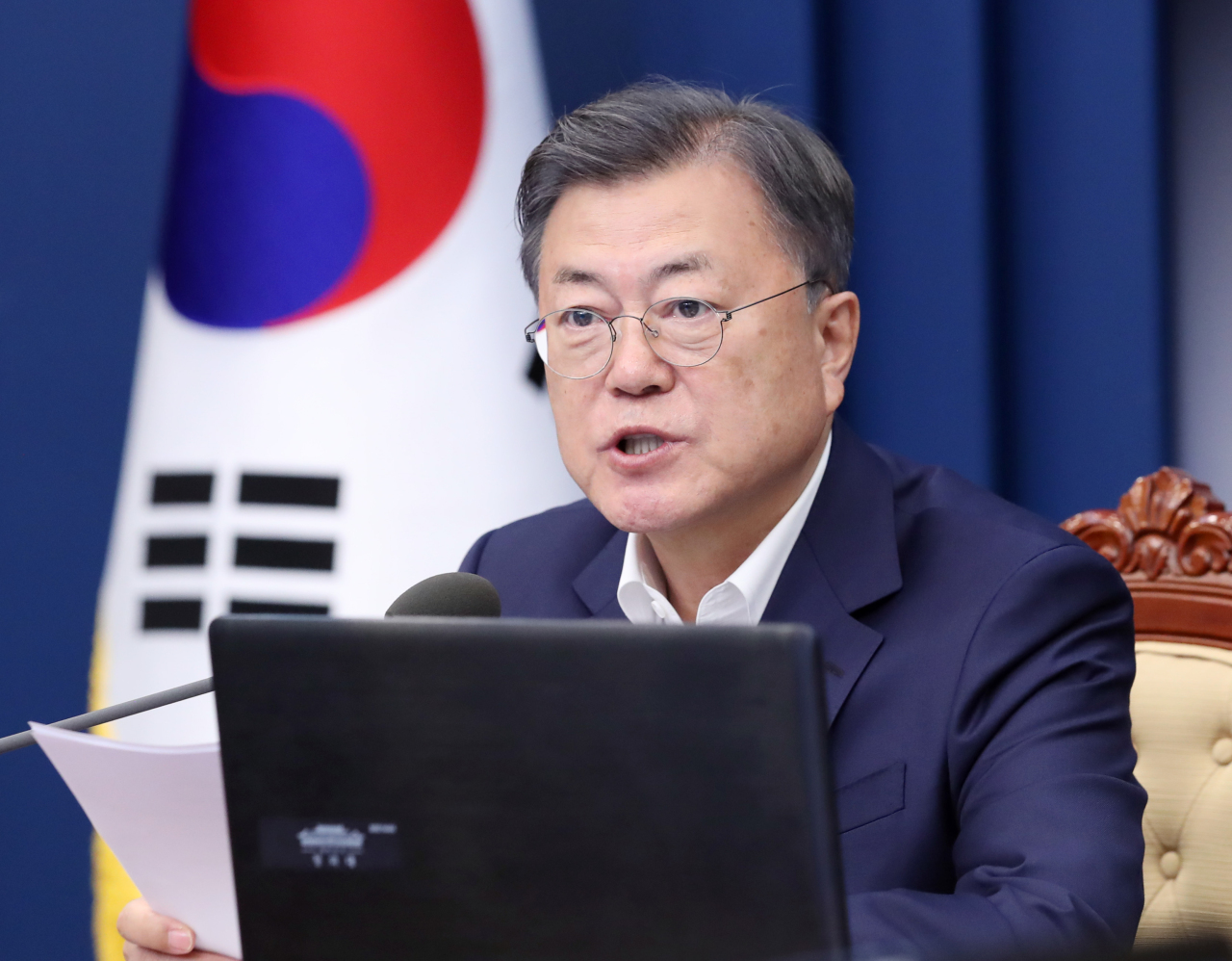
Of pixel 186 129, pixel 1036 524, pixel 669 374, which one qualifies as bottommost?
pixel 1036 524

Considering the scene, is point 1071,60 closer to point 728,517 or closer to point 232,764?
point 728,517

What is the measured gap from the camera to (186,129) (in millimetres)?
1861

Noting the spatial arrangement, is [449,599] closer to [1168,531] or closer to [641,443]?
[641,443]

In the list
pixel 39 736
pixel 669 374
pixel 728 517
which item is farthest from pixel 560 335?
pixel 39 736

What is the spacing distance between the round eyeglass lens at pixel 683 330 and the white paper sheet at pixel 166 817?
588 mm

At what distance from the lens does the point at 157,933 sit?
810mm

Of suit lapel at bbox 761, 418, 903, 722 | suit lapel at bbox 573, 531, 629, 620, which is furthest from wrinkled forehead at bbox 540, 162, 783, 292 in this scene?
suit lapel at bbox 573, 531, 629, 620

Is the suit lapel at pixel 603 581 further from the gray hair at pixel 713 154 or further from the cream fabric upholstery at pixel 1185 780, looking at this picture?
the cream fabric upholstery at pixel 1185 780

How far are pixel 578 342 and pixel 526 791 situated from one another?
2.16ft

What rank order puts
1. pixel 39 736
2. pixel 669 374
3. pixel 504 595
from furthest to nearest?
1. pixel 504 595
2. pixel 669 374
3. pixel 39 736

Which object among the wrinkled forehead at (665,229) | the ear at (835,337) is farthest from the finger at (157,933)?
the ear at (835,337)

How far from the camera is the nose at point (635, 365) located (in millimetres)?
1144

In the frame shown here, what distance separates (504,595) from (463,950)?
0.86 metres

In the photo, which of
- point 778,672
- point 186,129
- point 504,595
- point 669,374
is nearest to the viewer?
point 778,672
